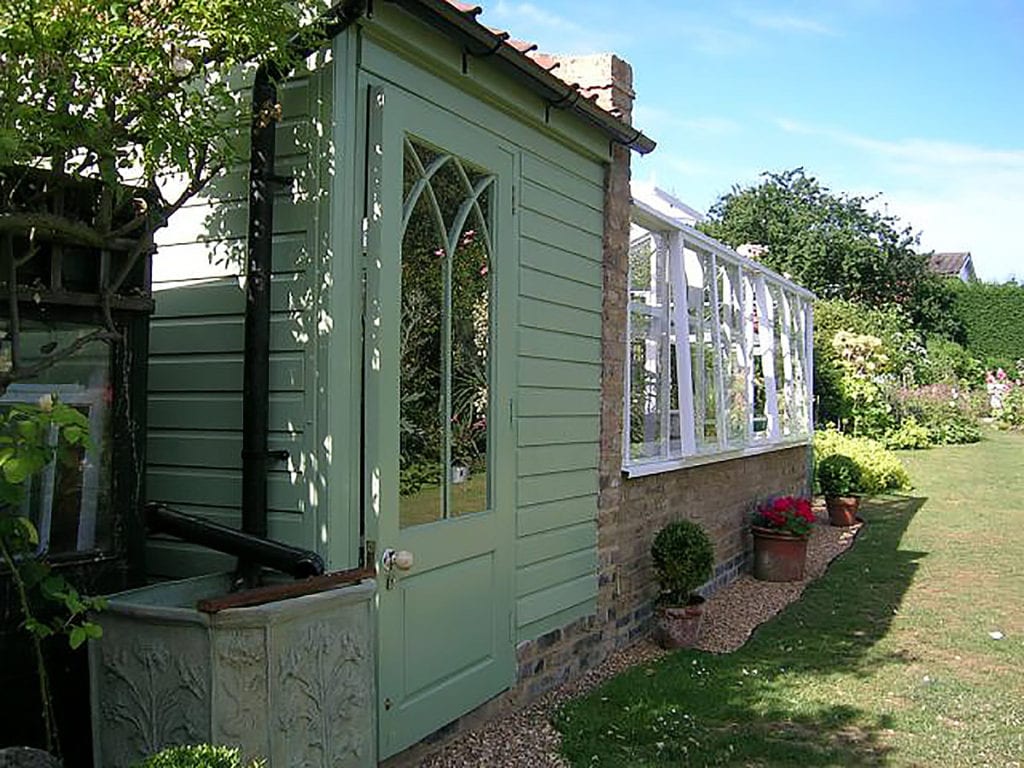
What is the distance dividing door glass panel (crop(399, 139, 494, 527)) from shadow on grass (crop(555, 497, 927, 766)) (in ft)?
4.38

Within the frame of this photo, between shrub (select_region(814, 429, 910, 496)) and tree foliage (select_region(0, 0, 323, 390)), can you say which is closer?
tree foliage (select_region(0, 0, 323, 390))

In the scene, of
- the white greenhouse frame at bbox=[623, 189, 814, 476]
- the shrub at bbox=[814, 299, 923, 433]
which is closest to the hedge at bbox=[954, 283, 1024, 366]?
the shrub at bbox=[814, 299, 923, 433]

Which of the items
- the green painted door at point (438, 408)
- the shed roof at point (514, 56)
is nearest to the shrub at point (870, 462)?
the shed roof at point (514, 56)

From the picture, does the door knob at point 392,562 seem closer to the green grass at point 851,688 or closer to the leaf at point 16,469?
the green grass at point 851,688

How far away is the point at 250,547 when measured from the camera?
3539mm

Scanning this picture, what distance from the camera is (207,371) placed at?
157 inches

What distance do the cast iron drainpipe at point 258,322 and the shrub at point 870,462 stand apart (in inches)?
491

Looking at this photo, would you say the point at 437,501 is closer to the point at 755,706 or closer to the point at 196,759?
the point at 196,759

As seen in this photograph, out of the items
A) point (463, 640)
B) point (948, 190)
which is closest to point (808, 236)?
point (948, 190)

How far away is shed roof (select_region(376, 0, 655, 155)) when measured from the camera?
400cm

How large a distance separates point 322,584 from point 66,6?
1.85 metres

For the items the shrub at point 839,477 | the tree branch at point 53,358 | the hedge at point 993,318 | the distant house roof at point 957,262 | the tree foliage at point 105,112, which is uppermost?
the distant house roof at point 957,262

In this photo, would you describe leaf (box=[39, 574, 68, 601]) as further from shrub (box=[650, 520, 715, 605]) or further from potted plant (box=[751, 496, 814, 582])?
potted plant (box=[751, 496, 814, 582])

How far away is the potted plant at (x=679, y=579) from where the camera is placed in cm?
660
